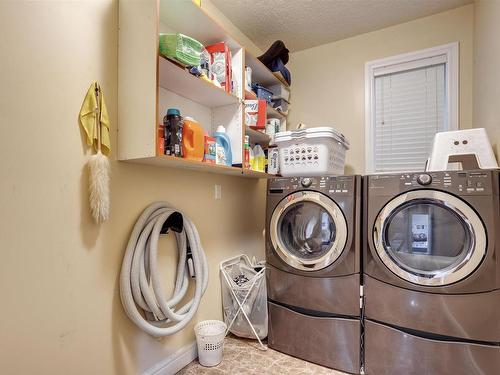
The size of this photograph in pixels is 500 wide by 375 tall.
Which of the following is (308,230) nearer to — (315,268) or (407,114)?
(315,268)

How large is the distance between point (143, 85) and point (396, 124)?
2.15 metres

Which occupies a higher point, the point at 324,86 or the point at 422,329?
the point at 324,86

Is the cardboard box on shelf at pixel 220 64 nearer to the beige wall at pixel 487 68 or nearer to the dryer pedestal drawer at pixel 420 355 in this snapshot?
the beige wall at pixel 487 68

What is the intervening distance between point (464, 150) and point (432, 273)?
0.76 meters

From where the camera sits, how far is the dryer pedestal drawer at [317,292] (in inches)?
65.2

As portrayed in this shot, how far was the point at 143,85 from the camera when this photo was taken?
1292mm

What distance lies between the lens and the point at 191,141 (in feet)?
4.82

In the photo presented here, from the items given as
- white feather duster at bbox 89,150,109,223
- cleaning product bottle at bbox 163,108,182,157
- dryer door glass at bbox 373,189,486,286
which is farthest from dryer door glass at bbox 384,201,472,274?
white feather duster at bbox 89,150,109,223

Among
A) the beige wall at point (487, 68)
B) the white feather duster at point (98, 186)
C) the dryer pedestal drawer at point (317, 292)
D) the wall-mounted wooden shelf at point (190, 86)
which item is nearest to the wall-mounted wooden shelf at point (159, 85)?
the wall-mounted wooden shelf at point (190, 86)

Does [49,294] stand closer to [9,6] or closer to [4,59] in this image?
[4,59]

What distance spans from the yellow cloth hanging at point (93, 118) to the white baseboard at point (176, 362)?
1.21 metres

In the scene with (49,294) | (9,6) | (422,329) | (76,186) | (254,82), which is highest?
(254,82)

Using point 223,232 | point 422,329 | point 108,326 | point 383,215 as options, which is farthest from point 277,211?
point 108,326

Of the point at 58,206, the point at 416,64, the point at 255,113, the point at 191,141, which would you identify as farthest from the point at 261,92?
the point at 58,206
